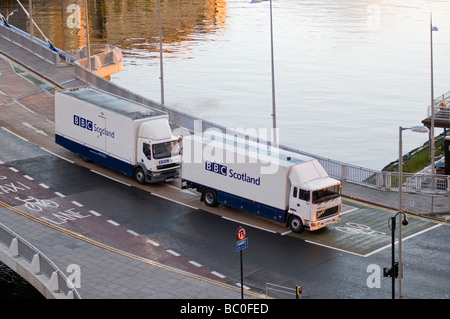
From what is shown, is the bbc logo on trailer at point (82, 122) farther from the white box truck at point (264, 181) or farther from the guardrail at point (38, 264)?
the guardrail at point (38, 264)

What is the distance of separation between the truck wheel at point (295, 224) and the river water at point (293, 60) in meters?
37.4

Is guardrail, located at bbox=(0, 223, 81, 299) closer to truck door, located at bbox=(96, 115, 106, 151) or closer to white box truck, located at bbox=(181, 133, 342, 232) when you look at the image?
white box truck, located at bbox=(181, 133, 342, 232)

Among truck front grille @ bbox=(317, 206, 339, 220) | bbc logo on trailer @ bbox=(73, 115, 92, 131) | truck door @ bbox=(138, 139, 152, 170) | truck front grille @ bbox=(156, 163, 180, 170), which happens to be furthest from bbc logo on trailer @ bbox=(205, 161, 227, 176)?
bbc logo on trailer @ bbox=(73, 115, 92, 131)

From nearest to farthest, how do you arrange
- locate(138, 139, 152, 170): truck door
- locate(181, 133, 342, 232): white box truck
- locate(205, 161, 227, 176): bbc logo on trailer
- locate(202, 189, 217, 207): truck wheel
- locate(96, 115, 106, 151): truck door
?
1. locate(181, 133, 342, 232): white box truck
2. locate(205, 161, 227, 176): bbc logo on trailer
3. locate(202, 189, 217, 207): truck wheel
4. locate(138, 139, 152, 170): truck door
5. locate(96, 115, 106, 151): truck door

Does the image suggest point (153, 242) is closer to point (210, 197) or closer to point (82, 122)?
point (210, 197)

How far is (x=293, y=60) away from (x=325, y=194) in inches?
2983

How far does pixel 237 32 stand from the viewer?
130375mm

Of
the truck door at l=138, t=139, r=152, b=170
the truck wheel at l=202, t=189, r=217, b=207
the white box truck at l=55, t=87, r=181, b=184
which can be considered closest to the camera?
the truck wheel at l=202, t=189, r=217, b=207

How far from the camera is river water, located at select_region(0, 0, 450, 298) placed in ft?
277

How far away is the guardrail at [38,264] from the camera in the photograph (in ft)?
90.8

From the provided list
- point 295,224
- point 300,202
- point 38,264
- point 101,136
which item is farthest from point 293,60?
point 38,264

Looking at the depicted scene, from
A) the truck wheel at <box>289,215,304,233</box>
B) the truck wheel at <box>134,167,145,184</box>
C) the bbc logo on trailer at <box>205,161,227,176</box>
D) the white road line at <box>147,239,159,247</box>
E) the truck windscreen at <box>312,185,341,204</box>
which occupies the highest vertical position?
the bbc logo on trailer at <box>205,161,227,176</box>

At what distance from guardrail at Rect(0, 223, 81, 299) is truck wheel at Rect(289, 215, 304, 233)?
1210 cm

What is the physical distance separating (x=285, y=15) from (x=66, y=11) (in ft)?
137
